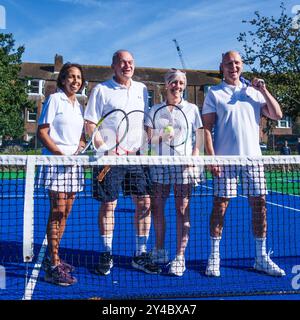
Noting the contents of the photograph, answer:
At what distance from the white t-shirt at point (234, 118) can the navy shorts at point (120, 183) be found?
2.48ft

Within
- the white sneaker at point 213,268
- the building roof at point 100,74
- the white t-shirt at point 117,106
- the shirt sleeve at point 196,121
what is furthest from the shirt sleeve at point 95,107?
the building roof at point 100,74

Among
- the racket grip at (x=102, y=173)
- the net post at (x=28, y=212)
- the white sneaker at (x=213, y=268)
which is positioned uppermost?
the racket grip at (x=102, y=173)

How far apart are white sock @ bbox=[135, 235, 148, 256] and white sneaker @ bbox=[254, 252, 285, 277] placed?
1.08 m

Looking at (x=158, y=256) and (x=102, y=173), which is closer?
(x=102, y=173)

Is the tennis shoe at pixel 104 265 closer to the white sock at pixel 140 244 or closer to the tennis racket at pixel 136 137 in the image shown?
the white sock at pixel 140 244

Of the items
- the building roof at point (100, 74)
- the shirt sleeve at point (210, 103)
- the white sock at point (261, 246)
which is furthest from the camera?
the building roof at point (100, 74)

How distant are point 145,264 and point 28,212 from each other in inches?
49.8

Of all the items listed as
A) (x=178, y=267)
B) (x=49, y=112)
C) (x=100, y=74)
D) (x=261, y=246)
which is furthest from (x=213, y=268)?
(x=100, y=74)

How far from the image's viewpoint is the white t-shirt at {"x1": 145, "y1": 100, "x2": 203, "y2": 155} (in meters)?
3.66

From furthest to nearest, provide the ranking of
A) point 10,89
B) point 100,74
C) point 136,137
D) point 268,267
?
point 100,74, point 10,89, point 268,267, point 136,137

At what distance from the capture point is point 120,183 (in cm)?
367

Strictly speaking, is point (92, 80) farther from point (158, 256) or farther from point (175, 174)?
point (175, 174)

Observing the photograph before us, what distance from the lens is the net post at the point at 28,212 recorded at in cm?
317

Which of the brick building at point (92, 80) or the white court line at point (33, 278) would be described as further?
the brick building at point (92, 80)
